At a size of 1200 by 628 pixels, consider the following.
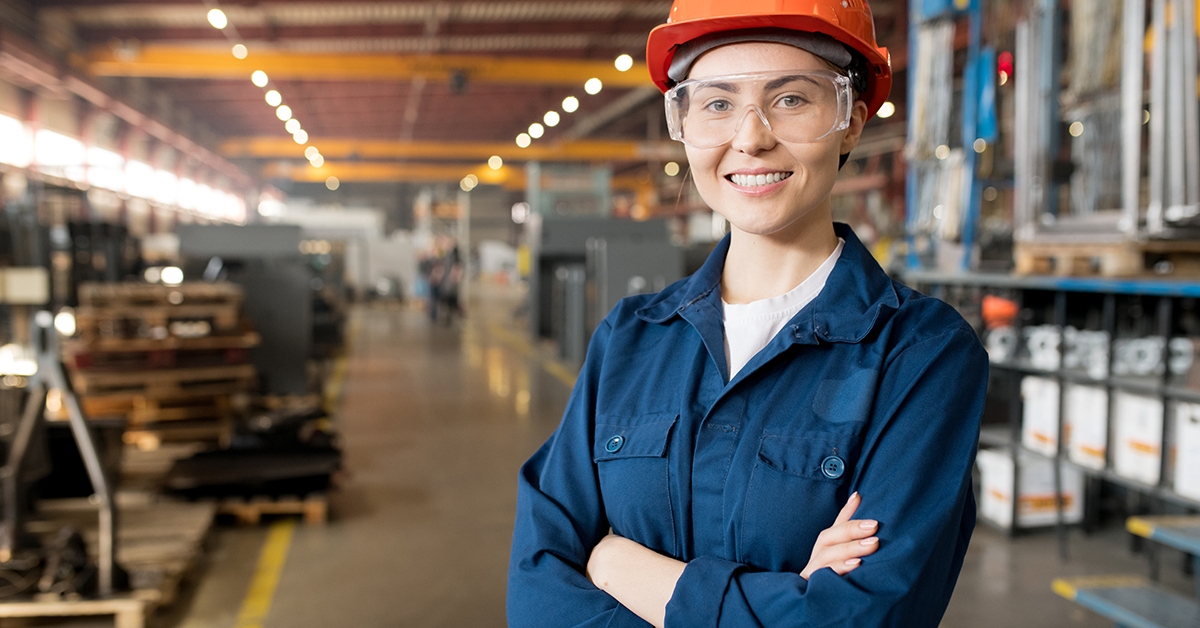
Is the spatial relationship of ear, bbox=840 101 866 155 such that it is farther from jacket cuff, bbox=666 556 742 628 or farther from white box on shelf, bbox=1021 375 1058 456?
white box on shelf, bbox=1021 375 1058 456

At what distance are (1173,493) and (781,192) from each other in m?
3.47

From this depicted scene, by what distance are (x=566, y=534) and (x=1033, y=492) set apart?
4.22m

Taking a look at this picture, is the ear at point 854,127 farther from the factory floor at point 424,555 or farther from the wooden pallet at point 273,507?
the wooden pallet at point 273,507

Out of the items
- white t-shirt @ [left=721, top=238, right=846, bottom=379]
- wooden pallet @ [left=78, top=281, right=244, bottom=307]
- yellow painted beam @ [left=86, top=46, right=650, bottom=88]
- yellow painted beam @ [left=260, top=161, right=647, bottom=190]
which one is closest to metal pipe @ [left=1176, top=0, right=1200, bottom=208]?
white t-shirt @ [left=721, top=238, right=846, bottom=379]

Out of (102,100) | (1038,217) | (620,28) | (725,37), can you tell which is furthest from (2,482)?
(102,100)

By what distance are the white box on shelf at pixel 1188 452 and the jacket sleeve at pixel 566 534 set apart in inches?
132

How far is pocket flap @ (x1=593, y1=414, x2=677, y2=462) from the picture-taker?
1364 millimetres

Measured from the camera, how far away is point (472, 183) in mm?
40188

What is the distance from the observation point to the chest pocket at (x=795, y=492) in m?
1.27

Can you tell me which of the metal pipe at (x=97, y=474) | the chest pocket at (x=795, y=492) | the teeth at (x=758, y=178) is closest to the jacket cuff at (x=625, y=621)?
the chest pocket at (x=795, y=492)

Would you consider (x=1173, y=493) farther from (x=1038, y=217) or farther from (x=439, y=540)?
(x=439, y=540)

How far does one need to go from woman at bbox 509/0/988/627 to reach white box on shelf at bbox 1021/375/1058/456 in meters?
3.56

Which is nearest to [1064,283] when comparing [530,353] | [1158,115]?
[1158,115]

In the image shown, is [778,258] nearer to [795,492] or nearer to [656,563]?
[795,492]
